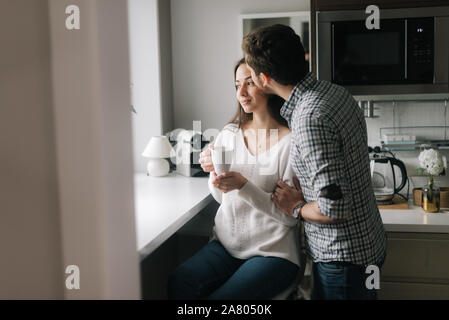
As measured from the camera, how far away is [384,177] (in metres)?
2.29

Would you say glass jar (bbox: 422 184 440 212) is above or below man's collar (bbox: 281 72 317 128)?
below

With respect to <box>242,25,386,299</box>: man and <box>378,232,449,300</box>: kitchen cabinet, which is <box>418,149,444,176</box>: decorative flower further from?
<box>242,25,386,299</box>: man

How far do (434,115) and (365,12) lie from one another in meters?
0.78

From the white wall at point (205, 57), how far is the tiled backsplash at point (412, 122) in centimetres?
82

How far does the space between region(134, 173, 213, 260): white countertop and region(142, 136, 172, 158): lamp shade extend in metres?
0.13

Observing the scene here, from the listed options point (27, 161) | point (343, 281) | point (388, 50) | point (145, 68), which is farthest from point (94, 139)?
point (145, 68)

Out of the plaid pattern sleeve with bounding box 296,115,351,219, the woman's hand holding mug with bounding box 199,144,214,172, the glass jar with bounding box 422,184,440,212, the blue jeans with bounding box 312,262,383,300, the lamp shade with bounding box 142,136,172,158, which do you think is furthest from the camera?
the lamp shade with bounding box 142,136,172,158

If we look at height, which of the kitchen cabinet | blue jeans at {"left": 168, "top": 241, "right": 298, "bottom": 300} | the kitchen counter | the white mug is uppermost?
the white mug

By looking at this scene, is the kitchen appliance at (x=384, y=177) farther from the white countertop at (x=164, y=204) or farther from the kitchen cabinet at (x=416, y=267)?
the white countertop at (x=164, y=204)

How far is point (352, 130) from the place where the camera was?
1.33 metres

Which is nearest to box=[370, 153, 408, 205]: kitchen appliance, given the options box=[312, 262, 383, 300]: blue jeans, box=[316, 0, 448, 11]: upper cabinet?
box=[316, 0, 448, 11]: upper cabinet

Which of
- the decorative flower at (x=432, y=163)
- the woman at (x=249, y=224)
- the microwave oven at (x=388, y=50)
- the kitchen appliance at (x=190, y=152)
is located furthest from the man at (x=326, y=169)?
the kitchen appliance at (x=190, y=152)

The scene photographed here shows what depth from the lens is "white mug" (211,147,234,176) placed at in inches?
58.7

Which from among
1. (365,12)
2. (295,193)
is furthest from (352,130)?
(365,12)
